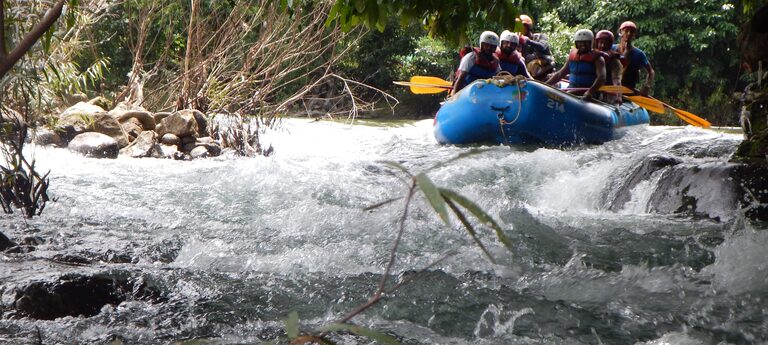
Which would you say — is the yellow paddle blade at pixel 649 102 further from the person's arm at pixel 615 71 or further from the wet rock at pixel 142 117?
the wet rock at pixel 142 117

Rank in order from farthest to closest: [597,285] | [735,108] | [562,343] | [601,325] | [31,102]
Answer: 1. [735,108]
2. [31,102]
3. [597,285]
4. [601,325]
5. [562,343]

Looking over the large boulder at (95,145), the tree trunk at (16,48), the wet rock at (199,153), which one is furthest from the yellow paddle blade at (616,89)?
the tree trunk at (16,48)

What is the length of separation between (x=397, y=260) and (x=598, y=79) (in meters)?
5.46

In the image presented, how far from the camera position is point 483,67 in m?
9.23

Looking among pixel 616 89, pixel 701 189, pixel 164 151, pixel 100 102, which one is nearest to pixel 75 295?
pixel 701 189

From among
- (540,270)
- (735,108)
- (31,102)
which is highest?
(31,102)

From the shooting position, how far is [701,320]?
293 centimetres

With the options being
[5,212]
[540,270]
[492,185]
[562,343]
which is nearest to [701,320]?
[562,343]

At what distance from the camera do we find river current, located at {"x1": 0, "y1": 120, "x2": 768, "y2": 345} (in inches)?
113

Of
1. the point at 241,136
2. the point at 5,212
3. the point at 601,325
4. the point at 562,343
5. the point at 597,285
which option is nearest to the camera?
the point at 562,343

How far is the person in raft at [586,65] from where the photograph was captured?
8727mm

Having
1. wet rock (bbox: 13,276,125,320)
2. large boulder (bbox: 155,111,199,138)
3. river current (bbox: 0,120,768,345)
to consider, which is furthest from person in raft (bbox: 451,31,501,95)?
wet rock (bbox: 13,276,125,320)

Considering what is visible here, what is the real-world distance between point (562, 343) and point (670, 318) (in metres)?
0.50

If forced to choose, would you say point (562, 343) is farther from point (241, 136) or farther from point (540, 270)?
point (241, 136)
